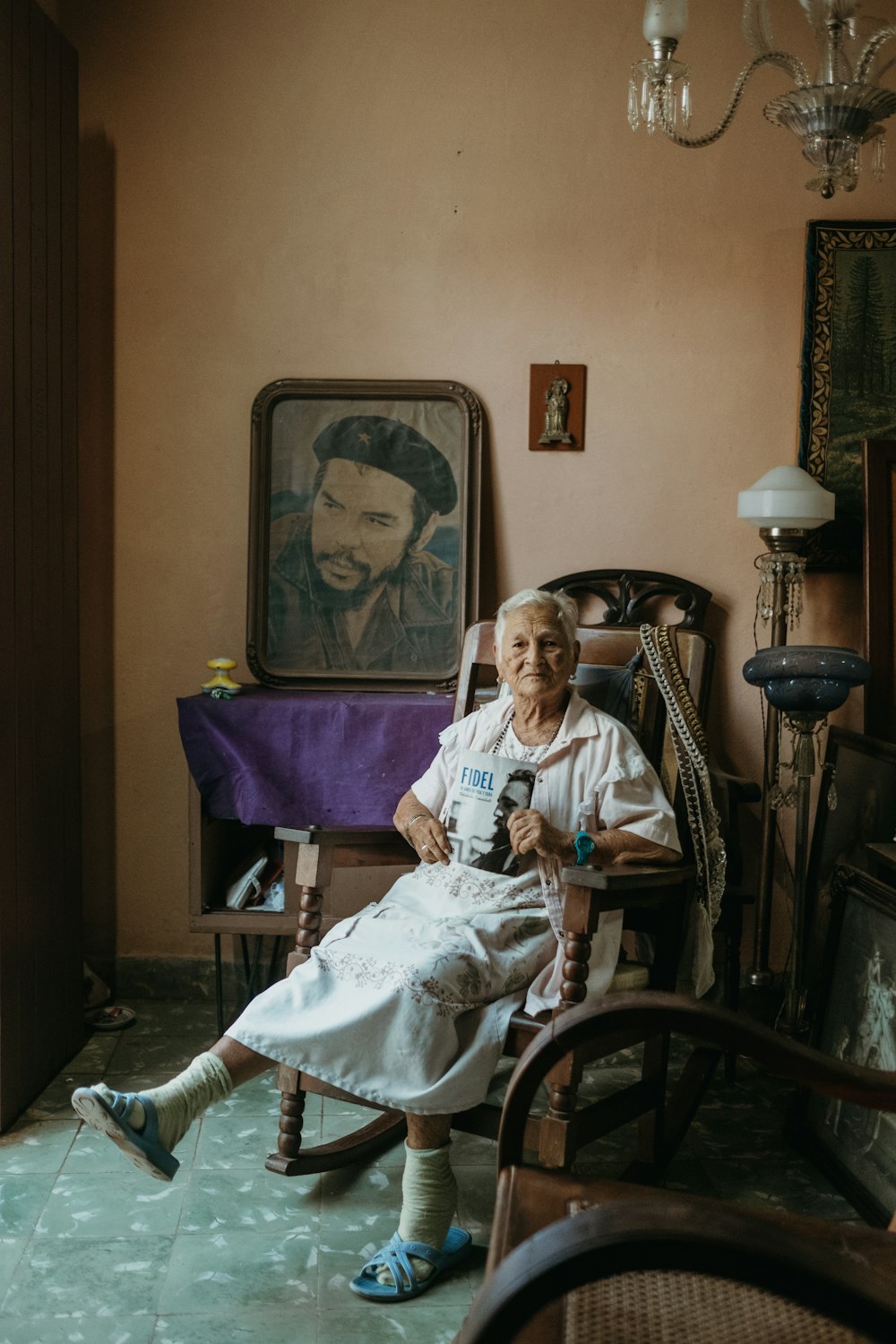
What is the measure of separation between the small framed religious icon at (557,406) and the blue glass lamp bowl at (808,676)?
35.9 inches

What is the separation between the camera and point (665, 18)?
6.33ft

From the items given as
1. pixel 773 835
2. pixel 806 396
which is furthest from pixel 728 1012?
pixel 806 396

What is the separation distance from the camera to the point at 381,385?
11.0 ft

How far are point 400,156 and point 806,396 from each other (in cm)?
135

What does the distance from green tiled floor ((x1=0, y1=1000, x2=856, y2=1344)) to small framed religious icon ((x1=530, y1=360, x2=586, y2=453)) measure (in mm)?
1786

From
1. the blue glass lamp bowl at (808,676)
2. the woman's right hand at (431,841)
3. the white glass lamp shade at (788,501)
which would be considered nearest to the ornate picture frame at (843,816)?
the blue glass lamp bowl at (808,676)

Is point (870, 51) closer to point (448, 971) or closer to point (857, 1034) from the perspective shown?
point (448, 971)

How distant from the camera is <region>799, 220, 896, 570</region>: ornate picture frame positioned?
330 centimetres

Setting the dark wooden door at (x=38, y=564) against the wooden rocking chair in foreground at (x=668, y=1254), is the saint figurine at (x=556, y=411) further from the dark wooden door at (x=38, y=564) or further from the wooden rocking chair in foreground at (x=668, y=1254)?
the wooden rocking chair in foreground at (x=668, y=1254)

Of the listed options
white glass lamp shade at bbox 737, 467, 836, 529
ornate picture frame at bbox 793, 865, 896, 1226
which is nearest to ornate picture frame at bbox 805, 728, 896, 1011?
ornate picture frame at bbox 793, 865, 896, 1226

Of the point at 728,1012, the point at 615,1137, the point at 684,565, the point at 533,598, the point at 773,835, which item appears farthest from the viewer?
the point at 684,565

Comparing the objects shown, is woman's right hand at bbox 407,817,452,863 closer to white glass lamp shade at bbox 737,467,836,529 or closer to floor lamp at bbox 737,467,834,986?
floor lamp at bbox 737,467,834,986

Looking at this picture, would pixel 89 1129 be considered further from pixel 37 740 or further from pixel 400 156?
pixel 400 156

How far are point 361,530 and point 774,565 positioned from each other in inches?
45.8
